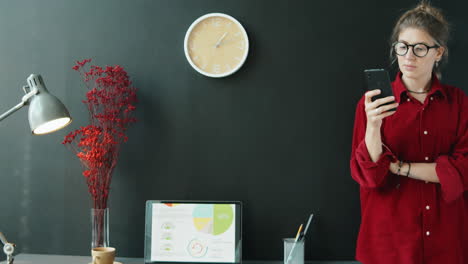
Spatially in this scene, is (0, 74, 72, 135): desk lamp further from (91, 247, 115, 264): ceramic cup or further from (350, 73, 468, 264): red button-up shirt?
(350, 73, 468, 264): red button-up shirt

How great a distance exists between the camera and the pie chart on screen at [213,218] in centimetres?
209

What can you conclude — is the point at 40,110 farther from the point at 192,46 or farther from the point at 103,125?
the point at 192,46

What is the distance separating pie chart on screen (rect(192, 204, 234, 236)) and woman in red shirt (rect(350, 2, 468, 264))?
0.70 meters

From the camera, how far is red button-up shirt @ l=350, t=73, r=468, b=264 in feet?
5.15

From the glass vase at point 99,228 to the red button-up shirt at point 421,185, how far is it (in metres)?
1.21

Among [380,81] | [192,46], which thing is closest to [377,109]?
[380,81]

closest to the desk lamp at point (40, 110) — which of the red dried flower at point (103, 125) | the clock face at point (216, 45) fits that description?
the red dried flower at point (103, 125)

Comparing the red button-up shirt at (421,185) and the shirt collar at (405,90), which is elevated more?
the shirt collar at (405,90)

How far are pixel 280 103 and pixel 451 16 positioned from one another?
987 millimetres

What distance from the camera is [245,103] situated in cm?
224

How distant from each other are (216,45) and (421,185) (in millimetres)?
1215

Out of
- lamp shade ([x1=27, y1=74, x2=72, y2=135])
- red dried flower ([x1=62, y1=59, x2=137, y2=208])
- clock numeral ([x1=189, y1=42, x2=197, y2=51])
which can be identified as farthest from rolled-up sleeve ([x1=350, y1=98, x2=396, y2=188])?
lamp shade ([x1=27, y1=74, x2=72, y2=135])

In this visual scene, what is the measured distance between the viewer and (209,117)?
2.26 m

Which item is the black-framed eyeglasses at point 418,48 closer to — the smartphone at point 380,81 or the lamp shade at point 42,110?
the smartphone at point 380,81
